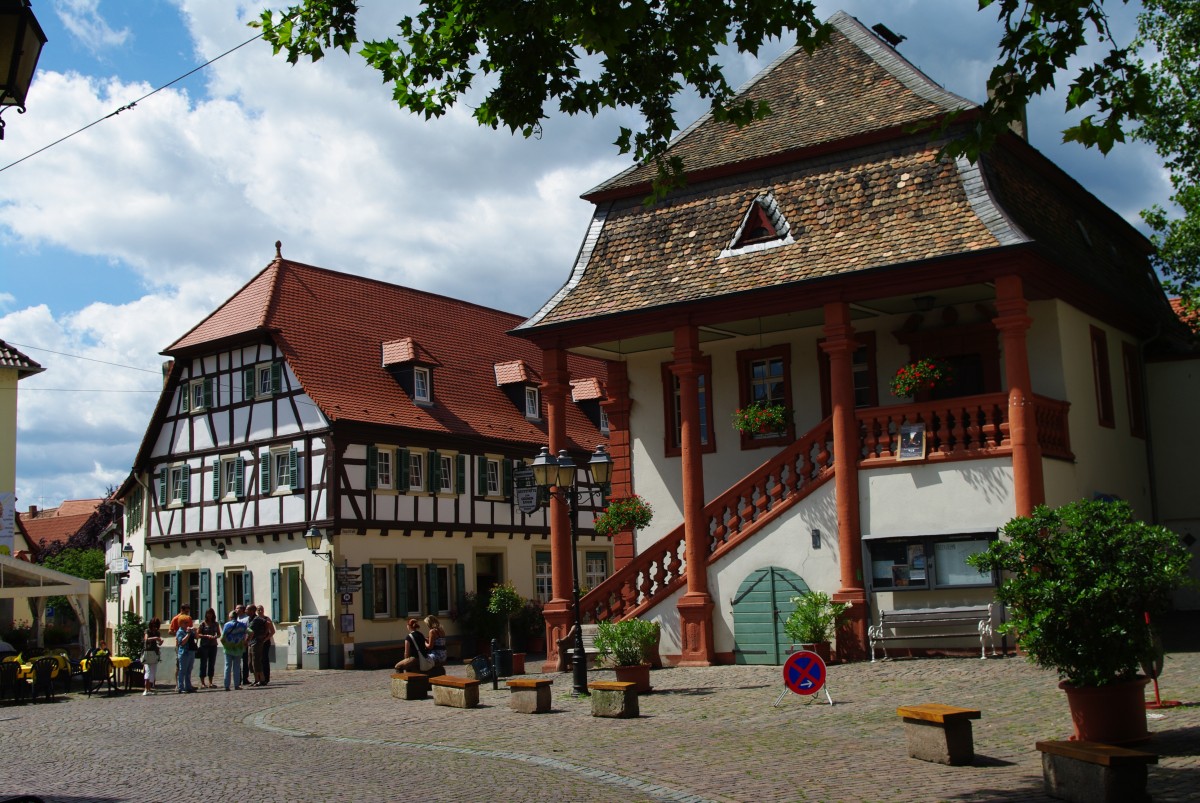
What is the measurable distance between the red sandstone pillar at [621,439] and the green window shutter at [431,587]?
11.9 metres

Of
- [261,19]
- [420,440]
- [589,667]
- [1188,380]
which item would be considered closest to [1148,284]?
[1188,380]

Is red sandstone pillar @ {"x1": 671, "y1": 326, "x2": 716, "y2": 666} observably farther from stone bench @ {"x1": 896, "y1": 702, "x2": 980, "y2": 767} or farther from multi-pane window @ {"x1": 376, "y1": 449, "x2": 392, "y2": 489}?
multi-pane window @ {"x1": 376, "y1": 449, "x2": 392, "y2": 489}

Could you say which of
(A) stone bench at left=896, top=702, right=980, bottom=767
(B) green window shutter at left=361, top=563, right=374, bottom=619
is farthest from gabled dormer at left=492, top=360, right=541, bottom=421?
(A) stone bench at left=896, top=702, right=980, bottom=767

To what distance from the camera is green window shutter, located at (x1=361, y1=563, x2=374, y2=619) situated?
33219 millimetres

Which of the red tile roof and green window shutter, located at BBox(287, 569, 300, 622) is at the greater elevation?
the red tile roof

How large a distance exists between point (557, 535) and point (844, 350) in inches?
244

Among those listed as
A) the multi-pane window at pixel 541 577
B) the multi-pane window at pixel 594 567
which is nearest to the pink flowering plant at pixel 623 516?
the multi-pane window at pixel 541 577

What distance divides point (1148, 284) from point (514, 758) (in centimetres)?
1971

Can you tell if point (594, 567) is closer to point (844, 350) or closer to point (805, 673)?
point (844, 350)

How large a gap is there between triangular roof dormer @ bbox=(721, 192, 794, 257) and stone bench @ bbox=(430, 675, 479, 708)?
8.30 m

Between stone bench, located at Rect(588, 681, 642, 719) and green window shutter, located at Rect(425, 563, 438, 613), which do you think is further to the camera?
green window shutter, located at Rect(425, 563, 438, 613)

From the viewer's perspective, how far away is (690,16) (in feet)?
35.1

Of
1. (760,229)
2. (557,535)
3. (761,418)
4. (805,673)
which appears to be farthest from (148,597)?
(805,673)

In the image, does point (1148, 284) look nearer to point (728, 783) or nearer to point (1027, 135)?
point (1027, 135)
